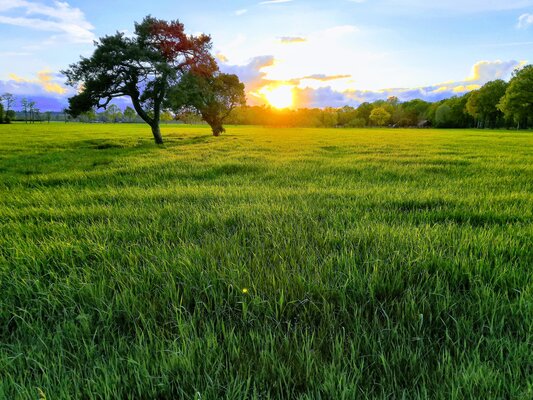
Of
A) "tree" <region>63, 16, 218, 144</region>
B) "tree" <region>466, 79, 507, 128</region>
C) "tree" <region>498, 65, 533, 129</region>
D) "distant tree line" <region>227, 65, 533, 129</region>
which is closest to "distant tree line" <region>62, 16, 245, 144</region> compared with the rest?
"tree" <region>63, 16, 218, 144</region>

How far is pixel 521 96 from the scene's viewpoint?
6069 cm

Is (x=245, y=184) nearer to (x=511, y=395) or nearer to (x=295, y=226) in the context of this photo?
(x=295, y=226)

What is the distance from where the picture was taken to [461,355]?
1.55m

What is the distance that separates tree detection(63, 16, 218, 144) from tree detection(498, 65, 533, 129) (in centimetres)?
6896

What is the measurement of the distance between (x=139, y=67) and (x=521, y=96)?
2918 inches

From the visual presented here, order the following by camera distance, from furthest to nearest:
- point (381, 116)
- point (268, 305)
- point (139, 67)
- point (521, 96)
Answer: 1. point (381, 116)
2. point (521, 96)
3. point (139, 67)
4. point (268, 305)

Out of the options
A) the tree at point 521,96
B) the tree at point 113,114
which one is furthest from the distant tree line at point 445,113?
the tree at point 113,114

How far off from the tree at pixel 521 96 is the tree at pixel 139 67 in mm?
68962

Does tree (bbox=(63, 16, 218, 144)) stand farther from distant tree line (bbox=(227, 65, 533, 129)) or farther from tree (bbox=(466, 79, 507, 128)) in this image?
tree (bbox=(466, 79, 507, 128))

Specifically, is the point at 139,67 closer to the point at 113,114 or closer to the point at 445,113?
the point at 445,113

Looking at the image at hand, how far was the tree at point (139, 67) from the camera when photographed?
688 inches

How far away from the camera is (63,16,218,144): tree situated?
57.4 feet

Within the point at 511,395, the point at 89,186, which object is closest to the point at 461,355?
the point at 511,395

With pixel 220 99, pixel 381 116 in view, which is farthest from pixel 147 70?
pixel 381 116
